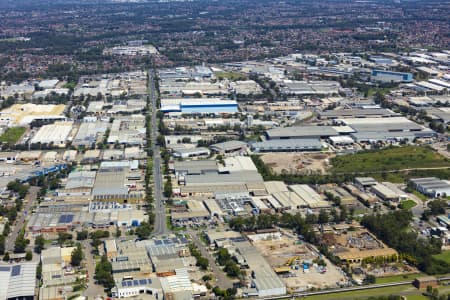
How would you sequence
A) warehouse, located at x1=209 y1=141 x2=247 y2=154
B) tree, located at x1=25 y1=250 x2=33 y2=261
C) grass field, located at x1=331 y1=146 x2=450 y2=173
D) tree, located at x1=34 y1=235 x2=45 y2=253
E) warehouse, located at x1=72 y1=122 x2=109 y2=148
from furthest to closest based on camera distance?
warehouse, located at x1=72 y1=122 x2=109 y2=148, warehouse, located at x1=209 y1=141 x2=247 y2=154, grass field, located at x1=331 y1=146 x2=450 y2=173, tree, located at x1=34 y1=235 x2=45 y2=253, tree, located at x1=25 y1=250 x2=33 y2=261

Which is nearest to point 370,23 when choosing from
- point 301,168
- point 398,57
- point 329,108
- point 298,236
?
point 398,57

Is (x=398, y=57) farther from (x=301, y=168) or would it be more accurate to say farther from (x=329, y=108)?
(x=301, y=168)

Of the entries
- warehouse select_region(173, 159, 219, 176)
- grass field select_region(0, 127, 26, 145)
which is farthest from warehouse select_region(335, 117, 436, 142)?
grass field select_region(0, 127, 26, 145)

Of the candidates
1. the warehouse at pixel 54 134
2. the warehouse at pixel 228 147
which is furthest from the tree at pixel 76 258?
the warehouse at pixel 54 134

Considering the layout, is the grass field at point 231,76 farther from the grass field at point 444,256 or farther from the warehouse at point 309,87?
the grass field at point 444,256

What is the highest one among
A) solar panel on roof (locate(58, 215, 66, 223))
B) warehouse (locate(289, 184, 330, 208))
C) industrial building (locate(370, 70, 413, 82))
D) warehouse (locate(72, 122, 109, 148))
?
solar panel on roof (locate(58, 215, 66, 223))

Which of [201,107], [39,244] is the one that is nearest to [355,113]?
[201,107]

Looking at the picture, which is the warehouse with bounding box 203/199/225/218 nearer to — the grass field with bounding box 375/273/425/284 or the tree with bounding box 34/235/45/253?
the tree with bounding box 34/235/45/253
